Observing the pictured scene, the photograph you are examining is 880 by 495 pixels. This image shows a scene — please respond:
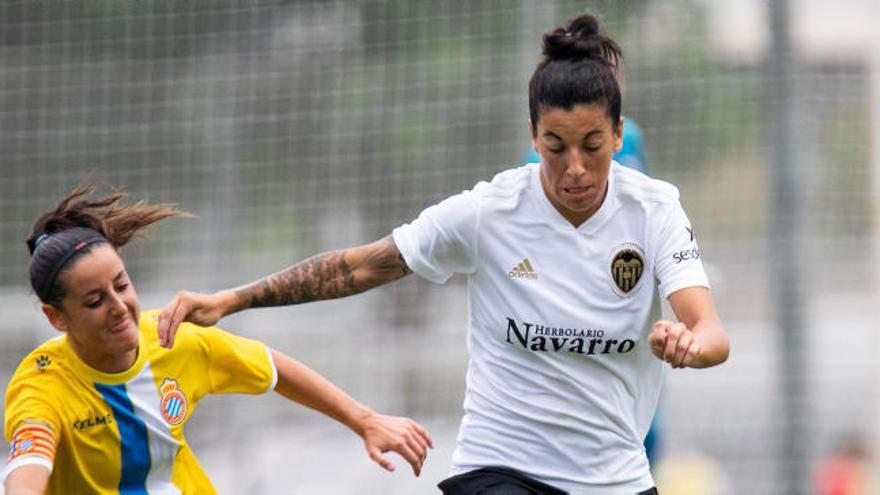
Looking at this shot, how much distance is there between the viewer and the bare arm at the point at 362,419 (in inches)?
156

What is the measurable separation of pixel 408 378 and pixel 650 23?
1.96 m

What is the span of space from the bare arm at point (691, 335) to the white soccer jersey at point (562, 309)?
59 millimetres

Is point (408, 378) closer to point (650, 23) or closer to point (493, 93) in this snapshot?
point (493, 93)

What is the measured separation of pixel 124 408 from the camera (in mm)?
4105

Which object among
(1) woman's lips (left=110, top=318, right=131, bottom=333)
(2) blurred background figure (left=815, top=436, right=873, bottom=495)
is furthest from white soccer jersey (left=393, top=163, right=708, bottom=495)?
(2) blurred background figure (left=815, top=436, right=873, bottom=495)

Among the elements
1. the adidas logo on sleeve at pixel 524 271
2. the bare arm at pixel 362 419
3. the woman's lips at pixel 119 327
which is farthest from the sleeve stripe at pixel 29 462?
the adidas logo on sleeve at pixel 524 271

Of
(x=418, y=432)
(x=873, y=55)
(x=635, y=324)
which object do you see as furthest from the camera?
(x=873, y=55)

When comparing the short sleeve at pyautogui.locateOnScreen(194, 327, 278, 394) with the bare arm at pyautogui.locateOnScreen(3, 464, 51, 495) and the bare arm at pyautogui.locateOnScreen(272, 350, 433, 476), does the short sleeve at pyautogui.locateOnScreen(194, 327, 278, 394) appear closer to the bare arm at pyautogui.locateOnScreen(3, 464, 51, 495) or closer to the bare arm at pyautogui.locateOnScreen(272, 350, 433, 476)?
the bare arm at pyautogui.locateOnScreen(272, 350, 433, 476)

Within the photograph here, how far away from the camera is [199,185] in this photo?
7348 millimetres

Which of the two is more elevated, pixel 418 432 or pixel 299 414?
pixel 418 432

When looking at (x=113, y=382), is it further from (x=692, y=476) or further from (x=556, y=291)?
(x=692, y=476)

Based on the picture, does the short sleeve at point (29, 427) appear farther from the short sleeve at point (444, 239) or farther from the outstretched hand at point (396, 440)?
the short sleeve at point (444, 239)

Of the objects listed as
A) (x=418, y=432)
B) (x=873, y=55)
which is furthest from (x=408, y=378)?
(x=418, y=432)

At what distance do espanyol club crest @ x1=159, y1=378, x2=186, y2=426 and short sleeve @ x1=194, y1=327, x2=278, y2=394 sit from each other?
117mm
